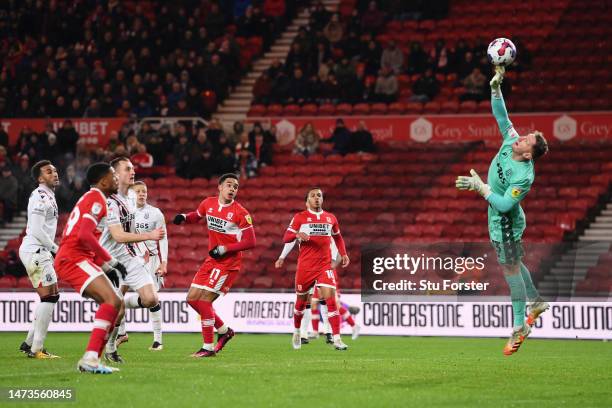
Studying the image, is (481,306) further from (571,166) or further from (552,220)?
(571,166)

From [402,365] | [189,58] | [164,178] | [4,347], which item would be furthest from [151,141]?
[402,365]

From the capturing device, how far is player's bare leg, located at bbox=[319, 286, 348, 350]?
15422 mm

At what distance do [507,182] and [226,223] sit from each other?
14.6ft

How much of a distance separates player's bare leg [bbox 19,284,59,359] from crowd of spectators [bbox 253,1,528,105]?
47.3 feet

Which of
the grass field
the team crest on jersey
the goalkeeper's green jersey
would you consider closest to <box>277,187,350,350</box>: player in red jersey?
the grass field

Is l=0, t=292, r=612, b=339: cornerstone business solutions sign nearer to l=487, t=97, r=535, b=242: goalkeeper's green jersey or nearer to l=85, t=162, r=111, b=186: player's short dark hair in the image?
l=487, t=97, r=535, b=242: goalkeeper's green jersey

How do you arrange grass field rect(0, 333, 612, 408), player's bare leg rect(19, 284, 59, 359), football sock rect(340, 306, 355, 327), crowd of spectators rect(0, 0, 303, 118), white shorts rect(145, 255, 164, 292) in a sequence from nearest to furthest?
grass field rect(0, 333, 612, 408)
player's bare leg rect(19, 284, 59, 359)
white shorts rect(145, 255, 164, 292)
football sock rect(340, 306, 355, 327)
crowd of spectators rect(0, 0, 303, 118)

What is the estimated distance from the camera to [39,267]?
13.2m

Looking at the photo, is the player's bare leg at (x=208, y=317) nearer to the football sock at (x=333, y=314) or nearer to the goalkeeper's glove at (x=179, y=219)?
the goalkeeper's glove at (x=179, y=219)

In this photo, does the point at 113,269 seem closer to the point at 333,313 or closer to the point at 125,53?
the point at 333,313

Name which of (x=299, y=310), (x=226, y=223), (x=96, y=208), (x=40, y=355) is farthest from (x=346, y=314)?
(x=96, y=208)

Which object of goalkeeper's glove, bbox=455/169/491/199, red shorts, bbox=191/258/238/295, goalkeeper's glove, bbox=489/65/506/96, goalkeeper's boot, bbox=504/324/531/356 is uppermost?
goalkeeper's glove, bbox=489/65/506/96

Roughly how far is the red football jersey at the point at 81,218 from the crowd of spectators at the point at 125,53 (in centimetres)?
1633

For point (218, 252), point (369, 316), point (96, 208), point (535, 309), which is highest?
point (96, 208)
